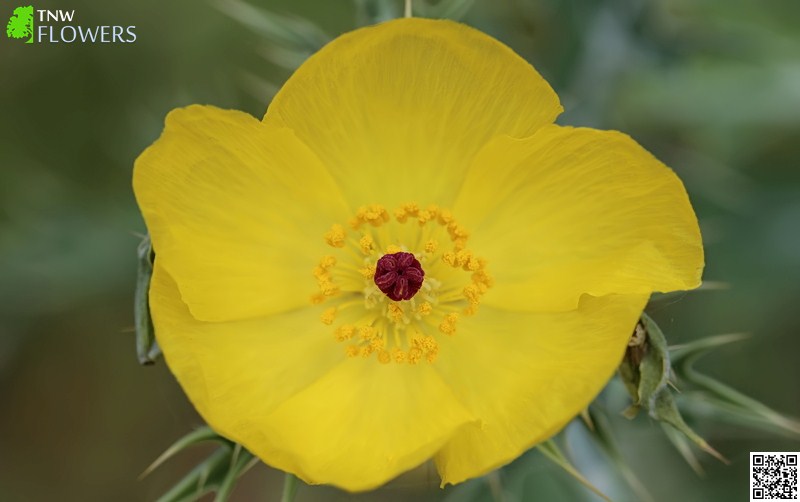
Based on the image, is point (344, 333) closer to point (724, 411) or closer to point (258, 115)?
point (724, 411)

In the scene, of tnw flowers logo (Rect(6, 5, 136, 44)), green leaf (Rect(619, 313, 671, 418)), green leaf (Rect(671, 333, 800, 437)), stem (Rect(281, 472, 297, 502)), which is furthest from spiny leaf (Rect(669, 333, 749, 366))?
tnw flowers logo (Rect(6, 5, 136, 44))

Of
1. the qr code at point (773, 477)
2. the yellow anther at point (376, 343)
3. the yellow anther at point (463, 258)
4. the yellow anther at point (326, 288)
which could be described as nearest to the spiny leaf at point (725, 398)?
the qr code at point (773, 477)

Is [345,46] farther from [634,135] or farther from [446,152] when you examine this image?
[634,135]

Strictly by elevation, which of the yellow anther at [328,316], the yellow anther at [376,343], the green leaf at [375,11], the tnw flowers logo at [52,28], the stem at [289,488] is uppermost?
the green leaf at [375,11]

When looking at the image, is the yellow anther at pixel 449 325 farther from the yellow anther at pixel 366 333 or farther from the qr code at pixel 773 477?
the qr code at pixel 773 477

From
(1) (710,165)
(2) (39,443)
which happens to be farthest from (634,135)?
(2) (39,443)
